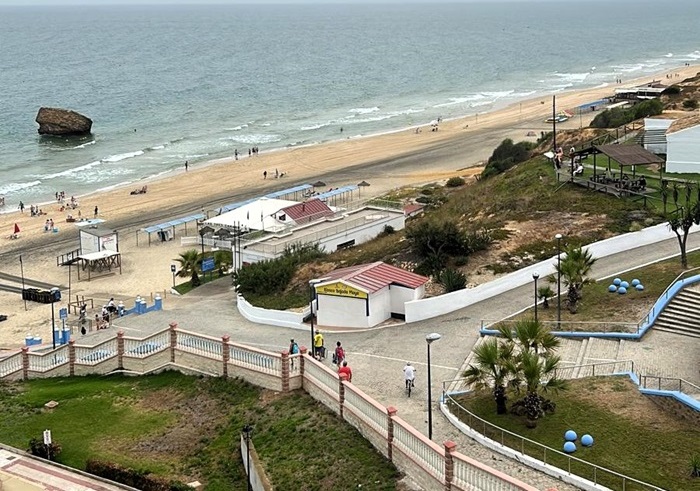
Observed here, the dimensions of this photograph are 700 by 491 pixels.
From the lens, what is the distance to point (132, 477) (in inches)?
767

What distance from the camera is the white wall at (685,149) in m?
40.0

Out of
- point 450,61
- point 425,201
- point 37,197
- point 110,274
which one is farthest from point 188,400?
point 450,61

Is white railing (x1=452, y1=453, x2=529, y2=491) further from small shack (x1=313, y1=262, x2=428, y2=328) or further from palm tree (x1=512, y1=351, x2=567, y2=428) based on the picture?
small shack (x1=313, y1=262, x2=428, y2=328)

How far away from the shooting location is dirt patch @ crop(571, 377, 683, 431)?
1904 cm

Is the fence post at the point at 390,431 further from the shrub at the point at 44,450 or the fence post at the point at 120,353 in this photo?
the fence post at the point at 120,353

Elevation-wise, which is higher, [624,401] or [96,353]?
[624,401]

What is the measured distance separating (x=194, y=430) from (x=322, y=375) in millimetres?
3127

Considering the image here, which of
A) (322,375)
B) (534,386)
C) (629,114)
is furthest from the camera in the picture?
(629,114)

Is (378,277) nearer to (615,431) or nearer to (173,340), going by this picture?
(173,340)

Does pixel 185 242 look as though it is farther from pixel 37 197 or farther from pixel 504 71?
pixel 504 71

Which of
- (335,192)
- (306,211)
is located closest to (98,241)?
(306,211)

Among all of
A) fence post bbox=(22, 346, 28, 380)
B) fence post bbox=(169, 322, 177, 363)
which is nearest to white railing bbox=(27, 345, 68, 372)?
fence post bbox=(22, 346, 28, 380)

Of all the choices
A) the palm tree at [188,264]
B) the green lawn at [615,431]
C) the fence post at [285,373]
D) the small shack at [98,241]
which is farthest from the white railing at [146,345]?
the small shack at [98,241]

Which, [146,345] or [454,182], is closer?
[146,345]
